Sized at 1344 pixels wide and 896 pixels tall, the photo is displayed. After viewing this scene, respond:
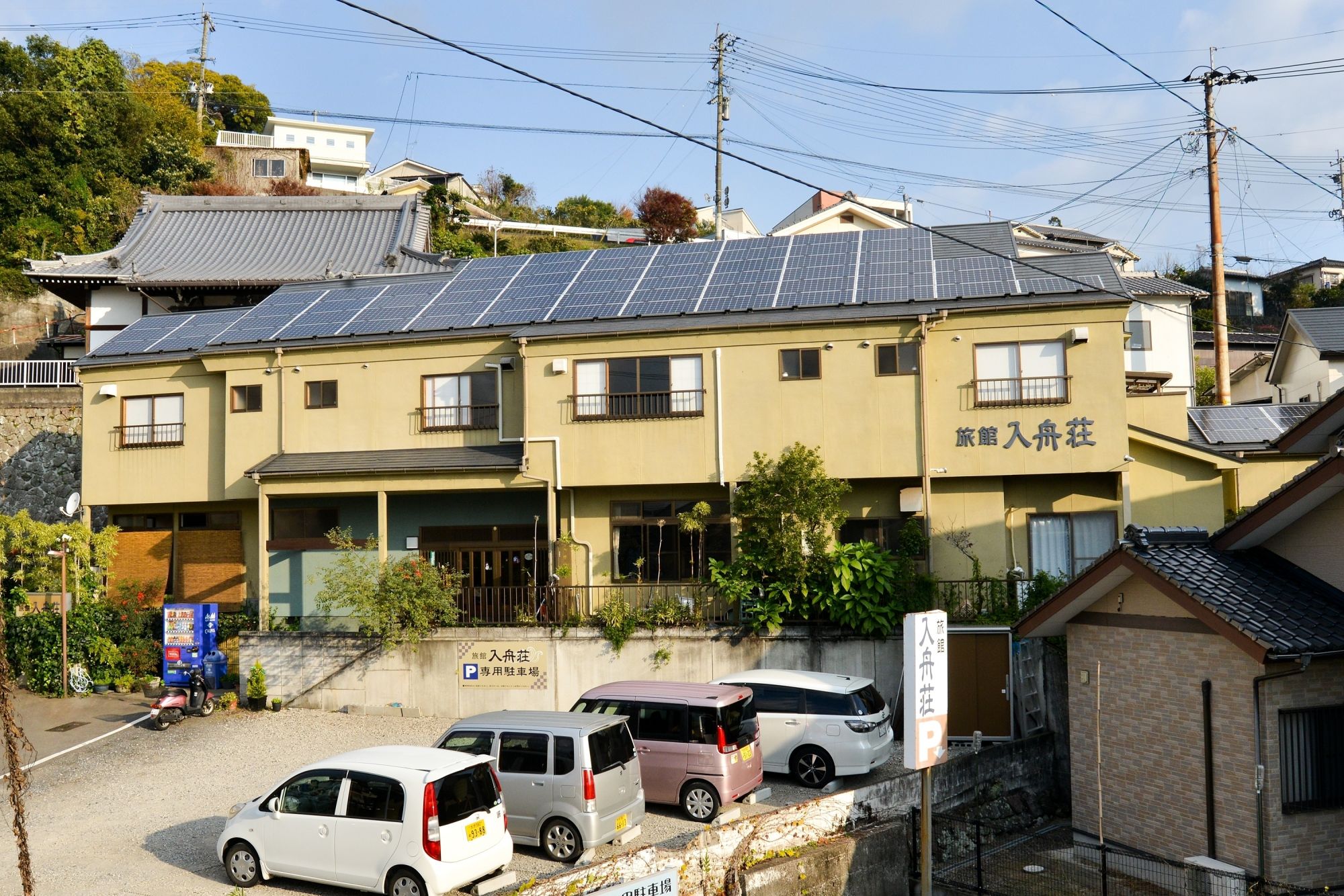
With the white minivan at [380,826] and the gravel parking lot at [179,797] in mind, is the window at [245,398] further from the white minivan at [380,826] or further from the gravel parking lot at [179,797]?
the white minivan at [380,826]

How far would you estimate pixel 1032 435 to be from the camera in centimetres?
2030

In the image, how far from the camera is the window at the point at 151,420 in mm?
25062

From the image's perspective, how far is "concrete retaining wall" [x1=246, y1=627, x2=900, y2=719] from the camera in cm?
1873

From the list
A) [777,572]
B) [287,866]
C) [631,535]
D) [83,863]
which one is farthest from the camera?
[631,535]

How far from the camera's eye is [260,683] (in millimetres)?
20578

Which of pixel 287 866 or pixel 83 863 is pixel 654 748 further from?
pixel 83 863

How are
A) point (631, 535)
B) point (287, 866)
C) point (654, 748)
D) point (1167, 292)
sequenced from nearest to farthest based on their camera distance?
point (287, 866), point (654, 748), point (631, 535), point (1167, 292)

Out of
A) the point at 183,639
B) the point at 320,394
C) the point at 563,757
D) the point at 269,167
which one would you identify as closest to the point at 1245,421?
the point at 563,757

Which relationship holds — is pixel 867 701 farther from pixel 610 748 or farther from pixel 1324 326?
pixel 1324 326

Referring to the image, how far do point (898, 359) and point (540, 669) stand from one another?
913cm

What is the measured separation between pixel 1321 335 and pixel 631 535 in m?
23.4

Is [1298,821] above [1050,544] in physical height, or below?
below

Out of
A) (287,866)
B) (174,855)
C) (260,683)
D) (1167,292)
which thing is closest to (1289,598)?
(287,866)

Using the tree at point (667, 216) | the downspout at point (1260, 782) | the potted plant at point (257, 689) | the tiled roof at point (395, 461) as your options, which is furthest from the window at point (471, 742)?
the tree at point (667, 216)
